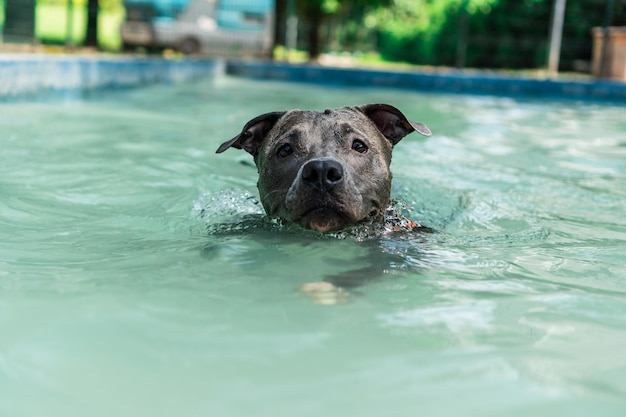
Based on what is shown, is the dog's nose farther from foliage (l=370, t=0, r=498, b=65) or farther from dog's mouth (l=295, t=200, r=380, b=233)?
foliage (l=370, t=0, r=498, b=65)

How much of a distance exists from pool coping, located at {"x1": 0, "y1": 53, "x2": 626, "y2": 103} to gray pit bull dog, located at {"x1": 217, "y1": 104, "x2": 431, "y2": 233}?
7.96 metres

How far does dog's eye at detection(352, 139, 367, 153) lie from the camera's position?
15.8 feet

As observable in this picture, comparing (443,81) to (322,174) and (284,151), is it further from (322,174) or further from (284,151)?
(322,174)

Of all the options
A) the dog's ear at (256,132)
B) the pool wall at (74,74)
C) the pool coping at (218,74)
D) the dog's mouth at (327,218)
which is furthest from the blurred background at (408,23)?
the dog's mouth at (327,218)

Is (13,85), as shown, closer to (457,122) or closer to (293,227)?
(457,122)

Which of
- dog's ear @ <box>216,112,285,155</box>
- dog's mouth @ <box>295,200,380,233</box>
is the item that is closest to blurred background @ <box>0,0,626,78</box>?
dog's ear @ <box>216,112,285,155</box>

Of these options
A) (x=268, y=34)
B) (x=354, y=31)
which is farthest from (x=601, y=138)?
(x=354, y=31)

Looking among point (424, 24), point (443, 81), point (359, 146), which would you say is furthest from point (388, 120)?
point (424, 24)

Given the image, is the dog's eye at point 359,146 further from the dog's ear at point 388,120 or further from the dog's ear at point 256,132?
the dog's ear at point 256,132

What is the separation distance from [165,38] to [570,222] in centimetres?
2101

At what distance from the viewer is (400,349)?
2998 mm

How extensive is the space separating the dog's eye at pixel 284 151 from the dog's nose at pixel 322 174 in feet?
1.97

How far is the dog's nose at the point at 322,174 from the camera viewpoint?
4160mm

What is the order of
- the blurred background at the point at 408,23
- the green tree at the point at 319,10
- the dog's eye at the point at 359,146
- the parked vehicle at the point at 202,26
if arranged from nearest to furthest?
the dog's eye at the point at 359,146
the blurred background at the point at 408,23
the parked vehicle at the point at 202,26
the green tree at the point at 319,10
